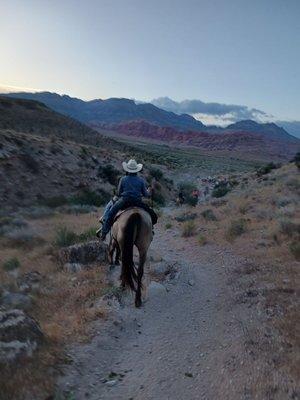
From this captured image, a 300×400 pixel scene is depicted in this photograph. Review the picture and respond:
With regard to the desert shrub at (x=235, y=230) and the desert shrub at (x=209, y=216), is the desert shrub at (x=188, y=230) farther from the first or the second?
the desert shrub at (x=209, y=216)

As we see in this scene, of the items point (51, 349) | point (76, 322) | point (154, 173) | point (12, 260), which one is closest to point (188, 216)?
point (12, 260)

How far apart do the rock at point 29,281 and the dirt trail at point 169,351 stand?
8.87 ft

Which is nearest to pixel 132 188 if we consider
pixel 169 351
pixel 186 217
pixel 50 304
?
pixel 50 304

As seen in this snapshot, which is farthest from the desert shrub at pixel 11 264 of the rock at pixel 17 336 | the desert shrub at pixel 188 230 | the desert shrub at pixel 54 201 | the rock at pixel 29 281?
the desert shrub at pixel 54 201

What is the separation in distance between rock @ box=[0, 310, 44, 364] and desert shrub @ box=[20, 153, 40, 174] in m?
26.5

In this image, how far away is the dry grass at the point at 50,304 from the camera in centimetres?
764

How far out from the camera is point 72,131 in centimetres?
6950

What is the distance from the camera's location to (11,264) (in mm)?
15156

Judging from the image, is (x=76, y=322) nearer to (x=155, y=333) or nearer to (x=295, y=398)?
(x=155, y=333)

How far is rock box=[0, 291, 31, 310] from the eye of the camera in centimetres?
1100

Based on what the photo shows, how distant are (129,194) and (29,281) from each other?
13.0 feet

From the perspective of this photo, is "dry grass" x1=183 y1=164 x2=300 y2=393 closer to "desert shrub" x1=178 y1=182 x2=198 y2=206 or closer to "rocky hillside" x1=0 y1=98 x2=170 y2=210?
"desert shrub" x1=178 y1=182 x2=198 y2=206

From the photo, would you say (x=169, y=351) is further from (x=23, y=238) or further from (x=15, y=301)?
(x=23, y=238)

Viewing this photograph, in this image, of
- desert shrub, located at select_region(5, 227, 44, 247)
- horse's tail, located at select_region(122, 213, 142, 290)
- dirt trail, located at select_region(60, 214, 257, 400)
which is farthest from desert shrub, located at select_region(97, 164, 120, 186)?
horse's tail, located at select_region(122, 213, 142, 290)
